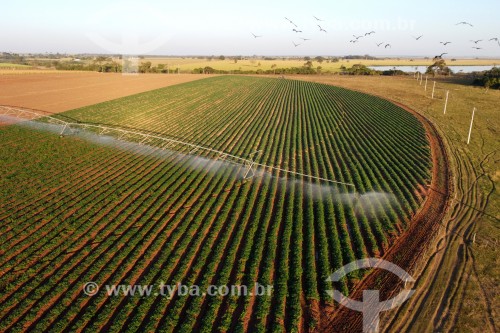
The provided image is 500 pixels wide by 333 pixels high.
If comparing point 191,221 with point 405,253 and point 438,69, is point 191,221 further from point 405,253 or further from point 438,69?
point 438,69

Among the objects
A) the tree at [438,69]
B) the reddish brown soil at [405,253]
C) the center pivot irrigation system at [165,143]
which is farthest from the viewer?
the tree at [438,69]

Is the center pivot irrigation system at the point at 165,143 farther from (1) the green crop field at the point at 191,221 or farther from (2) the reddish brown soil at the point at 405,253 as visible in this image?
(2) the reddish brown soil at the point at 405,253

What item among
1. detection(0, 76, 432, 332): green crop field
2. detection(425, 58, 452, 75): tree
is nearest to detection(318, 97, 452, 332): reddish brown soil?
detection(0, 76, 432, 332): green crop field

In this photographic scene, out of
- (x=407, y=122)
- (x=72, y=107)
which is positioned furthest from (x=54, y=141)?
(x=407, y=122)

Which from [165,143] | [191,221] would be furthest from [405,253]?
[165,143]

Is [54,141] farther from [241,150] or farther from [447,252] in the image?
[447,252]

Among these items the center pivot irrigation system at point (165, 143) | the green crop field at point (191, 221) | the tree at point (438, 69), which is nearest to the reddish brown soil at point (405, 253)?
the green crop field at point (191, 221)
